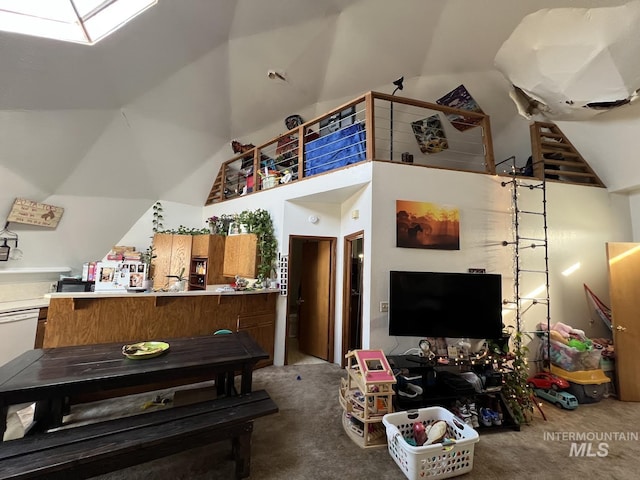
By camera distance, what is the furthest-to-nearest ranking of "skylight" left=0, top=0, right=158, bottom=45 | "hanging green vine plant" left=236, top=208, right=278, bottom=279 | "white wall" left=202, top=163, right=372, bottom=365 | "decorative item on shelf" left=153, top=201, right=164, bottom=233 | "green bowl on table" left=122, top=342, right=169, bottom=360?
1. "decorative item on shelf" left=153, top=201, right=164, bottom=233
2. "hanging green vine plant" left=236, top=208, right=278, bottom=279
3. "white wall" left=202, top=163, right=372, bottom=365
4. "skylight" left=0, top=0, right=158, bottom=45
5. "green bowl on table" left=122, top=342, right=169, bottom=360

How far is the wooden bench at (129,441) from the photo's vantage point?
Answer: 140 centimetres

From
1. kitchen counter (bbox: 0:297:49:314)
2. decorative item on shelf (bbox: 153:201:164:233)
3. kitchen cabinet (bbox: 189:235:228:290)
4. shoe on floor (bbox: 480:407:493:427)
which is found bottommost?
shoe on floor (bbox: 480:407:493:427)

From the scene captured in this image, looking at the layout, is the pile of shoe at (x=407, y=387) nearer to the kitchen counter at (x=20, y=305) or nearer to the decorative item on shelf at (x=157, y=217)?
the kitchen counter at (x=20, y=305)

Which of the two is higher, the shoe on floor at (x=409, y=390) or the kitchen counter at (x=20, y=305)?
the kitchen counter at (x=20, y=305)

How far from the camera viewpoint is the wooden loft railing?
145 inches

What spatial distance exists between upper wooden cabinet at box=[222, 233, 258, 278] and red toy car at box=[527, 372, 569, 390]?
3.95 meters

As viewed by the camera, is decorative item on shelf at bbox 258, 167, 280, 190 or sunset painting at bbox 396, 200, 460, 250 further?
decorative item on shelf at bbox 258, 167, 280, 190

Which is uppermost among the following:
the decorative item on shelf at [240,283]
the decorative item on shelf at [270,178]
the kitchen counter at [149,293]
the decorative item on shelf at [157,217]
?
the decorative item on shelf at [270,178]

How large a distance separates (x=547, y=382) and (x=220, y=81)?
5.99 m

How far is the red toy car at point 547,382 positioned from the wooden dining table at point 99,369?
10.9ft

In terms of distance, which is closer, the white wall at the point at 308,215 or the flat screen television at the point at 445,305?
the flat screen television at the point at 445,305

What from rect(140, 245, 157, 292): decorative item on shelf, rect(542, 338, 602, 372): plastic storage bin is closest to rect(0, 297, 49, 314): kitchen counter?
rect(140, 245, 157, 292): decorative item on shelf

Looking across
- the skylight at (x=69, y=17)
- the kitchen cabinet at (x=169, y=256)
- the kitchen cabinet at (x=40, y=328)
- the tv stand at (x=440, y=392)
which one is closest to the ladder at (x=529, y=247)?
the tv stand at (x=440, y=392)

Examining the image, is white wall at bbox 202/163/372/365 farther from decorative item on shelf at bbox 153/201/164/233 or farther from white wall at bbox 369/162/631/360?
decorative item on shelf at bbox 153/201/164/233
